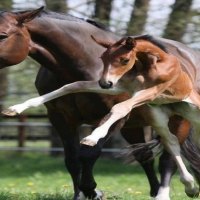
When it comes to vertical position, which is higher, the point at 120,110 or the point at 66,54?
the point at 120,110

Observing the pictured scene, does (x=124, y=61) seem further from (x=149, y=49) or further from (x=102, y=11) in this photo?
(x=102, y=11)

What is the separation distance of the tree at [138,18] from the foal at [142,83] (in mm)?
6847

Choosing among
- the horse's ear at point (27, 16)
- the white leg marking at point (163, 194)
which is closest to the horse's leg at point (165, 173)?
the white leg marking at point (163, 194)

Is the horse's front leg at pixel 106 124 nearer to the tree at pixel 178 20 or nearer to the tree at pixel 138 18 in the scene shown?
the tree at pixel 138 18

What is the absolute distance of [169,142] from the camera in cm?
581

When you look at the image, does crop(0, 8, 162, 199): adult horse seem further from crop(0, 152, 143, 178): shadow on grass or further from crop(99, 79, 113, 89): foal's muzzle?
crop(0, 152, 143, 178): shadow on grass

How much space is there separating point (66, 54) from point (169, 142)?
124 centimetres

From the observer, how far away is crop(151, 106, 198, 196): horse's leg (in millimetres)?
5672

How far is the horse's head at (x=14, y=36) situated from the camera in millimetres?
5949

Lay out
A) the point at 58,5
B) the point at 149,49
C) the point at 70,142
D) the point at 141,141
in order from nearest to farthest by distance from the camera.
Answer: the point at 149,49 → the point at 70,142 → the point at 141,141 → the point at 58,5

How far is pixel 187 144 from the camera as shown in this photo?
7.21 m

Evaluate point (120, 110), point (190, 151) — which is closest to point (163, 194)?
point (190, 151)

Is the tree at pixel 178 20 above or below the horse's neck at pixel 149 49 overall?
below

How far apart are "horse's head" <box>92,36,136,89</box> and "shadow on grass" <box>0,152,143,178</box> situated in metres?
7.77
